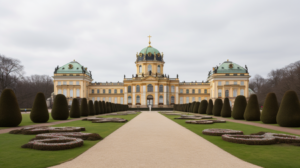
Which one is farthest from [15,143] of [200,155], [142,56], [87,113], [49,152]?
[142,56]

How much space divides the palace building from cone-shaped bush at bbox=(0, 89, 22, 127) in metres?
55.4

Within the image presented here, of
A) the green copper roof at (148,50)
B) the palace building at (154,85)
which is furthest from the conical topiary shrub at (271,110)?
the green copper roof at (148,50)

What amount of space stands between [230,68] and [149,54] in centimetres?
2700

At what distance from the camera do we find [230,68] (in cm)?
7769

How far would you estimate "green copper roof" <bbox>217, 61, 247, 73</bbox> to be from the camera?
77.3m

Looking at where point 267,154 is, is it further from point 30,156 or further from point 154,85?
point 154,85

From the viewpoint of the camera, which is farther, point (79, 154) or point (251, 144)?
point (251, 144)

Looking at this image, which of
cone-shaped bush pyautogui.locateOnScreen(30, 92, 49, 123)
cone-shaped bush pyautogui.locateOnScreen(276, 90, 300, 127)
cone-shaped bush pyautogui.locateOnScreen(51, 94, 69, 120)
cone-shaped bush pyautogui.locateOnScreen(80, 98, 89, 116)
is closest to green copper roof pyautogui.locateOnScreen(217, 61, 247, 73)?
cone-shaped bush pyautogui.locateOnScreen(80, 98, 89, 116)

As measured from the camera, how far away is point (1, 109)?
16.3 meters

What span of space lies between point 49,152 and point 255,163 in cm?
666

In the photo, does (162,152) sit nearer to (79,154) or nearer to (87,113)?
(79,154)

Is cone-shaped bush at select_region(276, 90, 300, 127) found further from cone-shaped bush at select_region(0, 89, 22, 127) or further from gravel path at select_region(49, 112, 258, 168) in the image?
cone-shaped bush at select_region(0, 89, 22, 127)

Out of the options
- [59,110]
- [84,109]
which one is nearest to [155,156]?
[59,110]

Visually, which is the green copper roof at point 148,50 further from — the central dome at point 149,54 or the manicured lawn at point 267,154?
the manicured lawn at point 267,154
